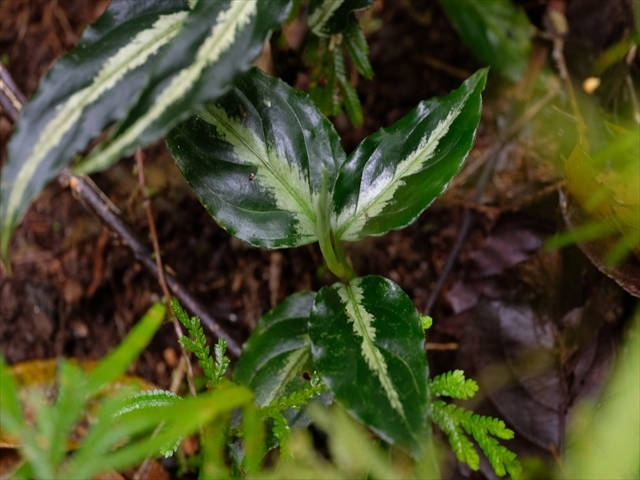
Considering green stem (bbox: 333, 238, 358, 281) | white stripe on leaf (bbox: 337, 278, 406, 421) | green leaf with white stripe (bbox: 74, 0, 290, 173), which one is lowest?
white stripe on leaf (bbox: 337, 278, 406, 421)

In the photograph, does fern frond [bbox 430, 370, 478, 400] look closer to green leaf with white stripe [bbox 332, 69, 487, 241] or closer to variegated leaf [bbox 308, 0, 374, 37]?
green leaf with white stripe [bbox 332, 69, 487, 241]

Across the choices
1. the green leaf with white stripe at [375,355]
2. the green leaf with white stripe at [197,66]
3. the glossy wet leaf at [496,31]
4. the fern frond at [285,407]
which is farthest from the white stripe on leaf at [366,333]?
the glossy wet leaf at [496,31]

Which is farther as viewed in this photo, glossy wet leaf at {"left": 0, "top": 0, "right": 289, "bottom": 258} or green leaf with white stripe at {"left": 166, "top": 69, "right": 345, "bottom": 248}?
green leaf with white stripe at {"left": 166, "top": 69, "right": 345, "bottom": 248}

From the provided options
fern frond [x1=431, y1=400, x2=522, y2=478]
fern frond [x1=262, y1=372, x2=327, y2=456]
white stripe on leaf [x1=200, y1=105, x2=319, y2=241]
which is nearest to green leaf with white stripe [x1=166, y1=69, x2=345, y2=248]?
white stripe on leaf [x1=200, y1=105, x2=319, y2=241]

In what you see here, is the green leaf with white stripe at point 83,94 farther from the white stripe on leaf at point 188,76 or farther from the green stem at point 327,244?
the green stem at point 327,244

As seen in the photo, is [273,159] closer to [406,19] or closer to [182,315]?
[182,315]

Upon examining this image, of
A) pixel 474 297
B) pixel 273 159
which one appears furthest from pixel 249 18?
pixel 474 297
